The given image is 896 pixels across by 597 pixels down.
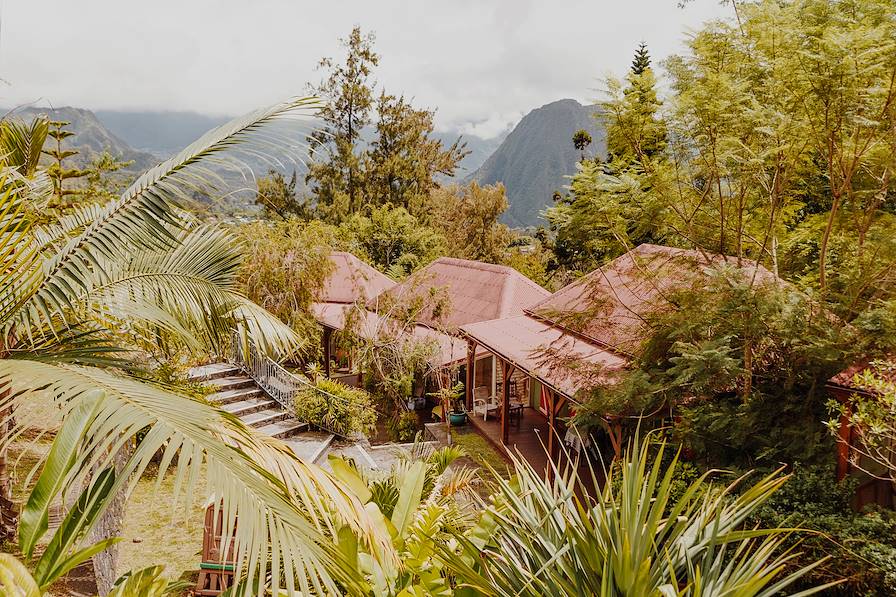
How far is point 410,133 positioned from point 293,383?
32043 mm

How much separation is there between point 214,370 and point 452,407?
22.1 ft

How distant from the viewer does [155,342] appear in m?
6.22

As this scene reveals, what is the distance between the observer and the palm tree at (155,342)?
7.86ft

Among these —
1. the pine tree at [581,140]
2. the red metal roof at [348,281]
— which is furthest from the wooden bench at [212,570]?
the pine tree at [581,140]

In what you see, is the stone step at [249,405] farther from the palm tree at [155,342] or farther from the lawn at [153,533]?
the palm tree at [155,342]

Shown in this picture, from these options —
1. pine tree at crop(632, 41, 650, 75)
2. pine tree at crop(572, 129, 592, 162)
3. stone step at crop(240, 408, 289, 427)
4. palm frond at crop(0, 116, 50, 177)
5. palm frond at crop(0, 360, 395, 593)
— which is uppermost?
pine tree at crop(632, 41, 650, 75)

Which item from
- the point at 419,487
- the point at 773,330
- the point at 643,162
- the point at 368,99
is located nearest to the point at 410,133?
the point at 368,99

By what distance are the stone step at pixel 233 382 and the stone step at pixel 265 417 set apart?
4.24 feet

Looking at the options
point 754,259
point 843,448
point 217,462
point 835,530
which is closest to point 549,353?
point 754,259

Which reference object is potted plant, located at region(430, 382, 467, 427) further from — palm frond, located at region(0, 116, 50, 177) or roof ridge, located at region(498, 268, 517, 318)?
palm frond, located at region(0, 116, 50, 177)

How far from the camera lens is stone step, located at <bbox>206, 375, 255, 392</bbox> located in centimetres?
1436

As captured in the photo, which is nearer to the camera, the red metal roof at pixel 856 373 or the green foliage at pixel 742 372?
the red metal roof at pixel 856 373

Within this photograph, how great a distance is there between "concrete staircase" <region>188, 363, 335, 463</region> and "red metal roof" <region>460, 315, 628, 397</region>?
15.4 ft

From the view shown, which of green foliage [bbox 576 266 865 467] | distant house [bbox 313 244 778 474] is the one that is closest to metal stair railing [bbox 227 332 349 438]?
distant house [bbox 313 244 778 474]
